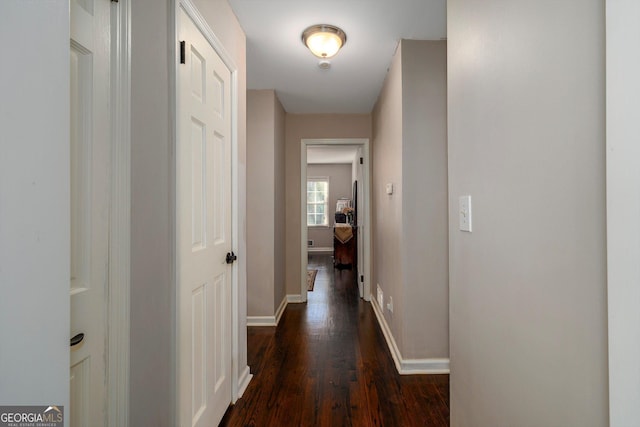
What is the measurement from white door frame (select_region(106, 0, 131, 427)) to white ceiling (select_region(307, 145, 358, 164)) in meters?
5.00

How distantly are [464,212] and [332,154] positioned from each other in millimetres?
5907

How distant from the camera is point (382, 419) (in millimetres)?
1713

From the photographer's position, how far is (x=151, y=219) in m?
1.08

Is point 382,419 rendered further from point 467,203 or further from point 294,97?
point 294,97

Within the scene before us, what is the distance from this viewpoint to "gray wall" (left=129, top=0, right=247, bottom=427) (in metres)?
0.99

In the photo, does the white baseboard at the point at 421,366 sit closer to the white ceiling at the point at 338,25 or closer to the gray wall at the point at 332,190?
the white ceiling at the point at 338,25

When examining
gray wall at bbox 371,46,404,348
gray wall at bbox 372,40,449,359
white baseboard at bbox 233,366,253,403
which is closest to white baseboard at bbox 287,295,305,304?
gray wall at bbox 371,46,404,348

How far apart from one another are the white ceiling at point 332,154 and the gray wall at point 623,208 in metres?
5.41

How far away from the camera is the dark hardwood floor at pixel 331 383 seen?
1730 mm

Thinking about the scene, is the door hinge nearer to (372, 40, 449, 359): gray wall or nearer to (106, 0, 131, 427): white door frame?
(106, 0, 131, 427): white door frame

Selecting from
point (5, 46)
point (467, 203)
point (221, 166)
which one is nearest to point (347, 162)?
point (221, 166)

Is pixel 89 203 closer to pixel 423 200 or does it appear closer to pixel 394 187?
pixel 423 200

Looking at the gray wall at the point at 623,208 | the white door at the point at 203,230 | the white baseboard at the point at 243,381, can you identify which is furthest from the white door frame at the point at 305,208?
the gray wall at the point at 623,208

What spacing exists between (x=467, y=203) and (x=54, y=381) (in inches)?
46.5
